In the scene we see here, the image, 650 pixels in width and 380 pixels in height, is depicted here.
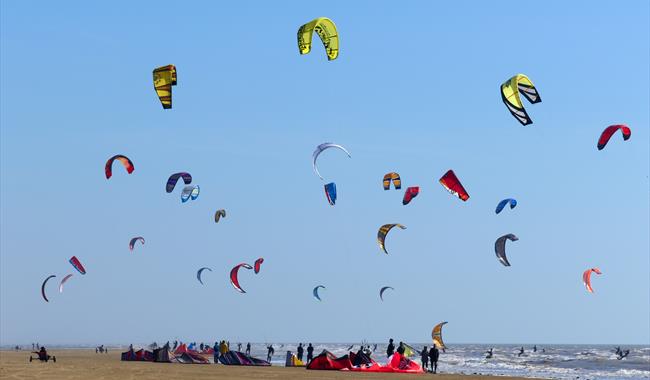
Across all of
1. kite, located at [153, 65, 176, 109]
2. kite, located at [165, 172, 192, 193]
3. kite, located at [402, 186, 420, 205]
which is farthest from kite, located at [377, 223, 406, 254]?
kite, located at [153, 65, 176, 109]

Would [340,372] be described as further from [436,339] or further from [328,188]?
[328,188]

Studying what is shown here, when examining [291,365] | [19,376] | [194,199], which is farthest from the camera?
[194,199]

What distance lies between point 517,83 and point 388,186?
12018mm

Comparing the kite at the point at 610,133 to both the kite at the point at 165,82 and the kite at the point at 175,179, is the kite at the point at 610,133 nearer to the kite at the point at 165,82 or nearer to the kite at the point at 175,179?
the kite at the point at 165,82

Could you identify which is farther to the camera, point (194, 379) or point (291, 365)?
point (291, 365)

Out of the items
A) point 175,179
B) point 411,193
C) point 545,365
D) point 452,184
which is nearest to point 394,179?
point 411,193

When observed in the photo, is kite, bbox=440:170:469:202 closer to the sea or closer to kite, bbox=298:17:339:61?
kite, bbox=298:17:339:61

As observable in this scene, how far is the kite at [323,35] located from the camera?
2178 cm

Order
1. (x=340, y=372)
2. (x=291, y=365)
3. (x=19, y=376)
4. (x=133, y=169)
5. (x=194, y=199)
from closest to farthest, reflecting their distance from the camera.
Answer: (x=19, y=376) → (x=340, y=372) → (x=133, y=169) → (x=291, y=365) → (x=194, y=199)

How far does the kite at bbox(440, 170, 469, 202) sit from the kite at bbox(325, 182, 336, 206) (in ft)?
14.2

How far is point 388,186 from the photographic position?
111 feet

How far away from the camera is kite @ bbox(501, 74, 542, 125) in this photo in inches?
824

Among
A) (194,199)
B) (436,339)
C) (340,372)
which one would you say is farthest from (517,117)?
(194,199)

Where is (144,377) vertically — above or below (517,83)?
below
